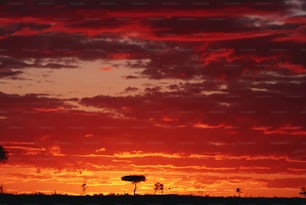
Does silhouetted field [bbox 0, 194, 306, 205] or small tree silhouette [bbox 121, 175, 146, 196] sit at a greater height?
small tree silhouette [bbox 121, 175, 146, 196]

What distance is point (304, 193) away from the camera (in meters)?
72.4

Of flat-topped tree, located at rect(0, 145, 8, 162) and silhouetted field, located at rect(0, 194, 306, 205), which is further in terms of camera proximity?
flat-topped tree, located at rect(0, 145, 8, 162)

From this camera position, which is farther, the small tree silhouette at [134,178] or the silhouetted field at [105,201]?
the small tree silhouette at [134,178]

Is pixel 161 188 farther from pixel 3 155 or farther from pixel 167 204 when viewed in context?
pixel 167 204

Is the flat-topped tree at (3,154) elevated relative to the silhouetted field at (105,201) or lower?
elevated

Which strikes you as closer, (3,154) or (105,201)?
(105,201)

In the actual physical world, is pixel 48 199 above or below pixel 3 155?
below

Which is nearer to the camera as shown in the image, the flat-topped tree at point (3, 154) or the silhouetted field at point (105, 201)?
the silhouetted field at point (105, 201)

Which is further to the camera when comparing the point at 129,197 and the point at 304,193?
→ the point at 304,193

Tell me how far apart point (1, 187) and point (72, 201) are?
431 inches

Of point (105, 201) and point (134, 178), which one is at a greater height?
point (134, 178)

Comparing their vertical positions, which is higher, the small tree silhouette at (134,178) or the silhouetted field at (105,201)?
the small tree silhouette at (134,178)

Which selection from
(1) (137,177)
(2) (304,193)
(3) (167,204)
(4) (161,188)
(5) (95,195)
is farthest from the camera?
(1) (137,177)

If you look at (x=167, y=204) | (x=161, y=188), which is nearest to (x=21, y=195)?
(x=167, y=204)
